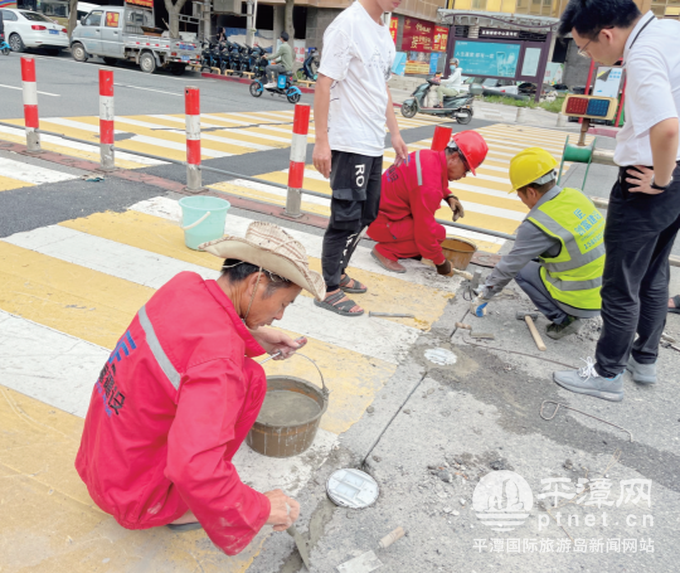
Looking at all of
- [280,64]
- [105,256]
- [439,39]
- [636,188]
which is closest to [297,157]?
[105,256]

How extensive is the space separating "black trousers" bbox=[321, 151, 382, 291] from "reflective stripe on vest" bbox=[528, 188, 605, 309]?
104cm

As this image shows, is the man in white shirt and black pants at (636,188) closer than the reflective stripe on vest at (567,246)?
Yes

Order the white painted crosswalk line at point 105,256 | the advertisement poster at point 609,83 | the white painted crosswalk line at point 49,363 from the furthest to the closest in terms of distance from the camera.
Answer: the advertisement poster at point 609,83, the white painted crosswalk line at point 105,256, the white painted crosswalk line at point 49,363

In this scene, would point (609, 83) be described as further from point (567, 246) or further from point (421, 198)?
point (567, 246)

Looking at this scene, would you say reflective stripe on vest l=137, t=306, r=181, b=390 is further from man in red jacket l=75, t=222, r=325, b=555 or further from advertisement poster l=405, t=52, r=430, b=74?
advertisement poster l=405, t=52, r=430, b=74

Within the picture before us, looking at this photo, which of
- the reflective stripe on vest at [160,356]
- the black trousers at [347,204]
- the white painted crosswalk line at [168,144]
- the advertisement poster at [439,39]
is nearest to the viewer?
the reflective stripe on vest at [160,356]

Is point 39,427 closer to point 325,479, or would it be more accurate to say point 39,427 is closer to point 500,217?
point 325,479

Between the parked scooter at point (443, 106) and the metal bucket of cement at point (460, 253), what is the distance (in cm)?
1228

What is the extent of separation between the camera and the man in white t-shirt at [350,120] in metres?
3.37

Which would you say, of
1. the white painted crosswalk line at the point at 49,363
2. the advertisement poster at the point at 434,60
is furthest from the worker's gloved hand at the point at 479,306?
the advertisement poster at the point at 434,60

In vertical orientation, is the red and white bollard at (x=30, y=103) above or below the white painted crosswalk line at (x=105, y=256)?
above

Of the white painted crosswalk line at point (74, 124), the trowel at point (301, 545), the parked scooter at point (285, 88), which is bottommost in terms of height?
the trowel at point (301, 545)

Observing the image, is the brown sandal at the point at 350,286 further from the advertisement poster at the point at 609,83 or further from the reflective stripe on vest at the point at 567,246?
the advertisement poster at the point at 609,83

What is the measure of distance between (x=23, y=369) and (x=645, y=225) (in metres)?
3.12
